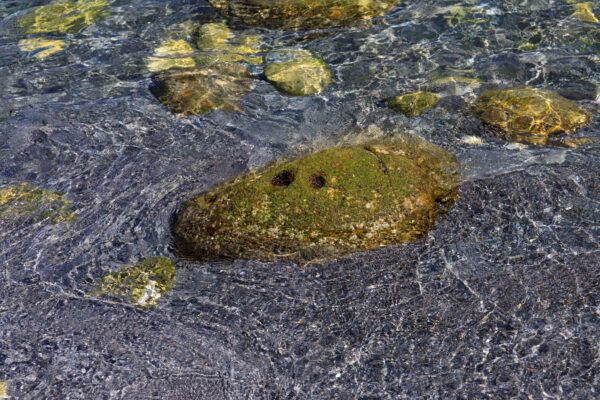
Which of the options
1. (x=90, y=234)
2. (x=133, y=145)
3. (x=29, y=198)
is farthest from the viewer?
(x=133, y=145)

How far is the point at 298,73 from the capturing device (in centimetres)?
809

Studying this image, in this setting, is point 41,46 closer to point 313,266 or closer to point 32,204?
point 32,204

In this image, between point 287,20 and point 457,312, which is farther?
point 287,20

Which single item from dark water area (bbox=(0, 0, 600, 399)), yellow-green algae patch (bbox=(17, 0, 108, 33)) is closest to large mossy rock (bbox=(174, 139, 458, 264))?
dark water area (bbox=(0, 0, 600, 399))

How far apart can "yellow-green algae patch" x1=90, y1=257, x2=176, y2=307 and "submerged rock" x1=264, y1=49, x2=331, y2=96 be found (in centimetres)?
333

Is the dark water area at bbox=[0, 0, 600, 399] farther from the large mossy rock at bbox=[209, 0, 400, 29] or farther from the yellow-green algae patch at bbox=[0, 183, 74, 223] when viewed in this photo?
the large mossy rock at bbox=[209, 0, 400, 29]

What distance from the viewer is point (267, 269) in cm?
538

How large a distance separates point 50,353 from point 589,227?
16.2 ft

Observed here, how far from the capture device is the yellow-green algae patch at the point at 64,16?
32.1 ft

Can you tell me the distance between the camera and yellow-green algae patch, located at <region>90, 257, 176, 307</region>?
5.26 metres

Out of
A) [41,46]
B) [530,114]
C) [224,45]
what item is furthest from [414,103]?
[41,46]

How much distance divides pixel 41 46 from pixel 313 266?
21.4 ft

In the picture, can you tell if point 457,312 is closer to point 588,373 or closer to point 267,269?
point 588,373

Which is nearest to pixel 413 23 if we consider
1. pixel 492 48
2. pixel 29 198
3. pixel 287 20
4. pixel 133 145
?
pixel 492 48
